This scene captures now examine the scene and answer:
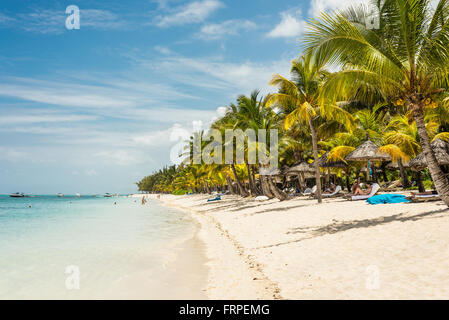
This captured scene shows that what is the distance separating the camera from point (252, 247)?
8.53 metres

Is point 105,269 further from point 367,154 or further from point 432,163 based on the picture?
point 367,154

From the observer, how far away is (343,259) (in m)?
6.02

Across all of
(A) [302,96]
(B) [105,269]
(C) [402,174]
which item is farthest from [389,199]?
(C) [402,174]

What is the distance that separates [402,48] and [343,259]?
20.2ft

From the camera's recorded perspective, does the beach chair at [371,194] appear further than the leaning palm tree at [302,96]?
No

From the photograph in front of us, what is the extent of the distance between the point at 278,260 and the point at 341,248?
1395 mm

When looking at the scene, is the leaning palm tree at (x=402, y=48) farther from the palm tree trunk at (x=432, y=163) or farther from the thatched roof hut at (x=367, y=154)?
the thatched roof hut at (x=367, y=154)

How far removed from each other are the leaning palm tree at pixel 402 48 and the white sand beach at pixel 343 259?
Result: 226 centimetres

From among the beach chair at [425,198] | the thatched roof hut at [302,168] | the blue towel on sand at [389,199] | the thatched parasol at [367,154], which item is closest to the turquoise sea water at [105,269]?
the blue towel on sand at [389,199]

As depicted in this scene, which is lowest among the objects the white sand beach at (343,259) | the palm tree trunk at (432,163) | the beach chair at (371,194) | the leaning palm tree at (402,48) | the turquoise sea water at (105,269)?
the turquoise sea water at (105,269)

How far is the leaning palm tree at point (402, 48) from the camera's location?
26.3 ft

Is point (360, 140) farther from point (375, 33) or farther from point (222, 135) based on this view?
point (375, 33)

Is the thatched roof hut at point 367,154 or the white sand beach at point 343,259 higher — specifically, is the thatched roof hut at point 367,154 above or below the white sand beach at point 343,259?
above
